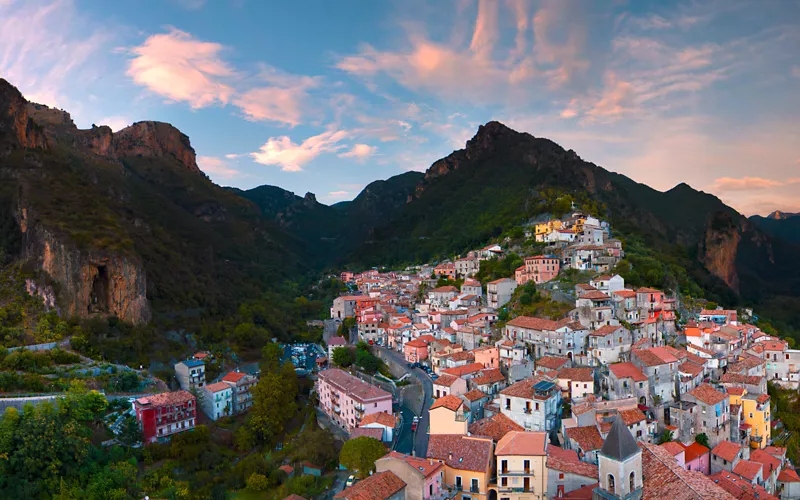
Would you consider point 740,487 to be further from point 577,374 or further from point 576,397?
point 577,374

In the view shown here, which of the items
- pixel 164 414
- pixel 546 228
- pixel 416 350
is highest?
pixel 546 228

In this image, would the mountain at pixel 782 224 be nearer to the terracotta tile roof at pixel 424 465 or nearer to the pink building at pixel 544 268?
the pink building at pixel 544 268

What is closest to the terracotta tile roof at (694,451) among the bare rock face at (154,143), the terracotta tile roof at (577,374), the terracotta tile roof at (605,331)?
the terracotta tile roof at (577,374)

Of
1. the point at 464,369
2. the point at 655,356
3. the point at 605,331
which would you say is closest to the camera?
the point at 655,356

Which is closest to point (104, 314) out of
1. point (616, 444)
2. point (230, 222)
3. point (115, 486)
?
point (115, 486)

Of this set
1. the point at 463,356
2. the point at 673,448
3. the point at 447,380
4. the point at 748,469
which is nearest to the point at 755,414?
the point at 748,469

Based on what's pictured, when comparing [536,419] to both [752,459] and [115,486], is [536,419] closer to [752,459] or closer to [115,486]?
[752,459]
